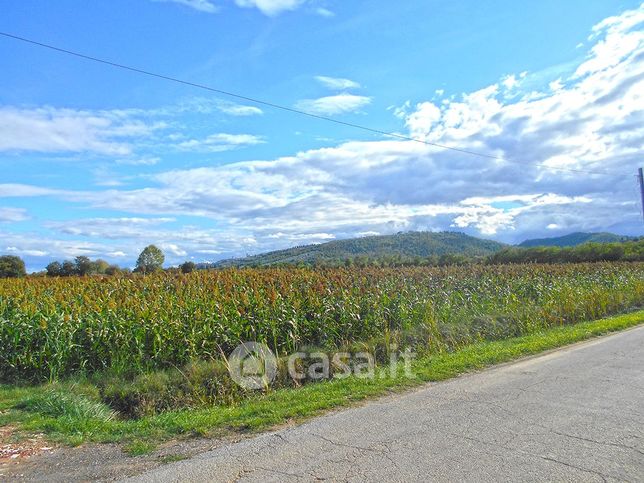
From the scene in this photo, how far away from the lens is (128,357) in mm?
9414

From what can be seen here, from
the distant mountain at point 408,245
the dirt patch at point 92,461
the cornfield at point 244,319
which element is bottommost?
the dirt patch at point 92,461

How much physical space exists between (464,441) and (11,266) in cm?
4293

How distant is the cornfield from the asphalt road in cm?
434

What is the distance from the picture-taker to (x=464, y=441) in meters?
5.04

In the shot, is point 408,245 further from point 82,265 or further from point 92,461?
point 92,461

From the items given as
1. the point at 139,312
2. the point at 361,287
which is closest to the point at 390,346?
the point at 361,287

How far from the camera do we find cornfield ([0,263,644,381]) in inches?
374

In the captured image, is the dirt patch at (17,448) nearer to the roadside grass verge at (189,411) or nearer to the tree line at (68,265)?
the roadside grass verge at (189,411)

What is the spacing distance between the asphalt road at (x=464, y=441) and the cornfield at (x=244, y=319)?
14.2ft

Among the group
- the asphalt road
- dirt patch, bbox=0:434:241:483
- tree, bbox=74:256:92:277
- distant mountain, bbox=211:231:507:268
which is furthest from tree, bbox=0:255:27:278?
distant mountain, bbox=211:231:507:268

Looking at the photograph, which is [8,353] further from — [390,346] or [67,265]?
[67,265]

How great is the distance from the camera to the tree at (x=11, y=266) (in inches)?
1517

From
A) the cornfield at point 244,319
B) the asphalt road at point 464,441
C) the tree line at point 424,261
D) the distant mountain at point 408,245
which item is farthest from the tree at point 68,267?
the distant mountain at point 408,245

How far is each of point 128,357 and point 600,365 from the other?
846 cm
